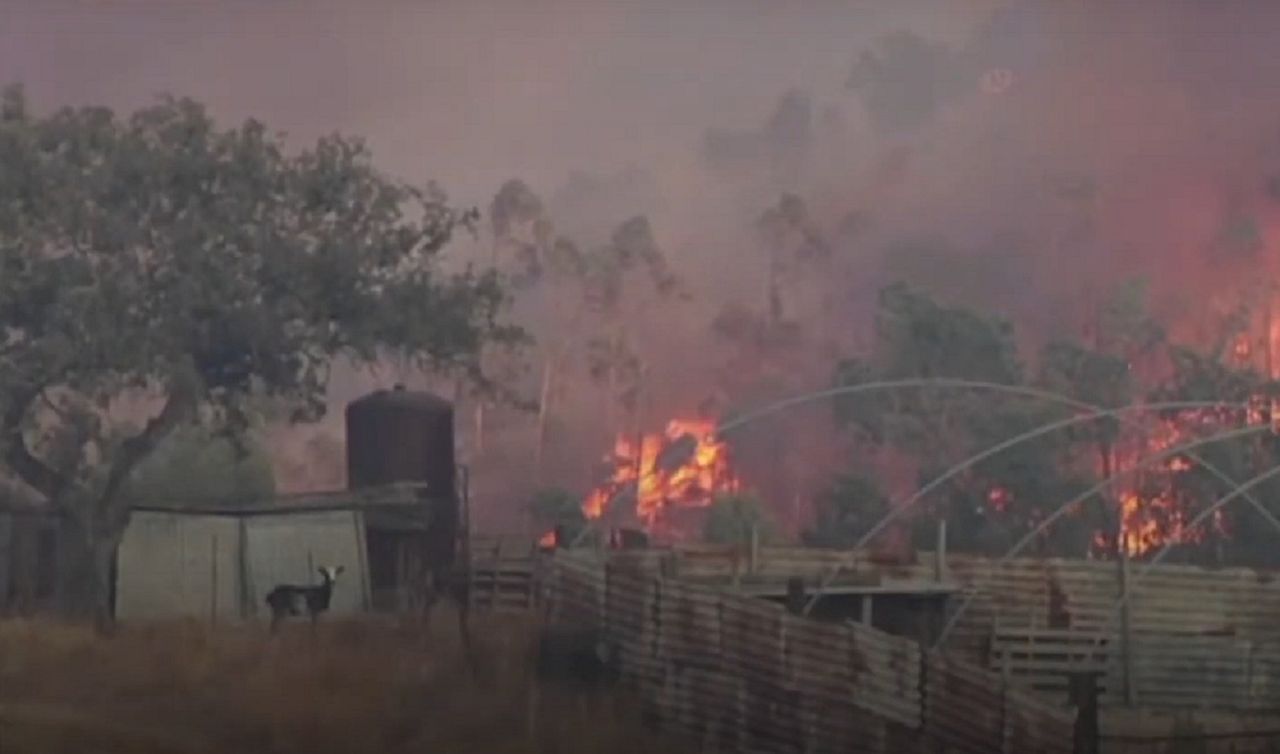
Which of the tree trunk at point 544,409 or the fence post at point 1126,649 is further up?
the tree trunk at point 544,409

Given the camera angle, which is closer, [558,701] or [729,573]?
[558,701]

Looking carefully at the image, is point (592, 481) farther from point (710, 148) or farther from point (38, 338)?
point (38, 338)

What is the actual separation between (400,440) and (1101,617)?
26.4 feet

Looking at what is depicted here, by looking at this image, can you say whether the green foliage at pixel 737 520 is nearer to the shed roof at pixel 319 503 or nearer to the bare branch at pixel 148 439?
the shed roof at pixel 319 503

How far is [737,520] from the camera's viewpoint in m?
21.2

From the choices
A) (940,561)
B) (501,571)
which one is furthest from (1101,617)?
(501,571)

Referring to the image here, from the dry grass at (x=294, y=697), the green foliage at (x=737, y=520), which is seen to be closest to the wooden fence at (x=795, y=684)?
the dry grass at (x=294, y=697)

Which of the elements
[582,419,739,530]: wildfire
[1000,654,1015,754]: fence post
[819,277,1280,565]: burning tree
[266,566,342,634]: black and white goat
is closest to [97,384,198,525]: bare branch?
[266,566,342,634]: black and white goat

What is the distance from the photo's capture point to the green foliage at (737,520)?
2109 cm

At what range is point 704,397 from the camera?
69.8 ft

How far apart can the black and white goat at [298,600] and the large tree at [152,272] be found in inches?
94.0

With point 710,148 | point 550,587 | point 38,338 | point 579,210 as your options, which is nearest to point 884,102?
point 710,148

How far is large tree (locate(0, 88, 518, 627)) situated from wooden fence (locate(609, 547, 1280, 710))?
14.6 ft

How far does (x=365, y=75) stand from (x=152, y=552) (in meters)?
5.35
